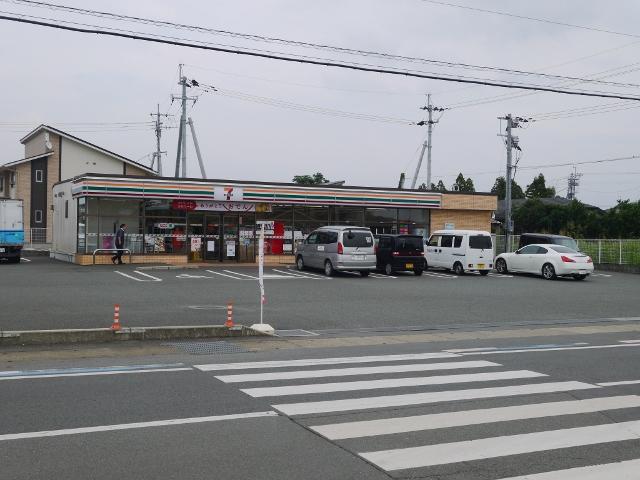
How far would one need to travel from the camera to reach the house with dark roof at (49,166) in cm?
4641

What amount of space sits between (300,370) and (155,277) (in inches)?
633

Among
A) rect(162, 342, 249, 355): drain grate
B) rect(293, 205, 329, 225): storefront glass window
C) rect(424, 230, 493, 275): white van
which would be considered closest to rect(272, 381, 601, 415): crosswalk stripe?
rect(162, 342, 249, 355): drain grate

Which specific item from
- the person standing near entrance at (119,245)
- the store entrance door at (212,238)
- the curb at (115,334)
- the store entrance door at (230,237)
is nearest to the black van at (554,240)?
the store entrance door at (230,237)

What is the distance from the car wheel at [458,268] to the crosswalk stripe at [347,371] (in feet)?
67.0

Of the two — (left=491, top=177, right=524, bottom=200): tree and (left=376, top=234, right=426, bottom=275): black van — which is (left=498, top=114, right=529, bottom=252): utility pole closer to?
(left=376, top=234, right=426, bottom=275): black van

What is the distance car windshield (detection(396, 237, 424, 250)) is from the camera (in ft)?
94.7

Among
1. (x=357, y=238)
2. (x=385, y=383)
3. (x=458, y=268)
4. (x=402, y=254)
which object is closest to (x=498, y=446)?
(x=385, y=383)

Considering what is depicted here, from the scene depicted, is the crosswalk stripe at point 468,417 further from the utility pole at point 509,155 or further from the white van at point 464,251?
the utility pole at point 509,155

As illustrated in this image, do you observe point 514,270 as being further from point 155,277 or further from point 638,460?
point 638,460

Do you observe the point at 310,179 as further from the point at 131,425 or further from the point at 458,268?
the point at 131,425

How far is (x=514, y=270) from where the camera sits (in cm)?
3105

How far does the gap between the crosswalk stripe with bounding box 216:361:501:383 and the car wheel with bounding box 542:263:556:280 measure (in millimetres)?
19646

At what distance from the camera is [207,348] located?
11.7 metres

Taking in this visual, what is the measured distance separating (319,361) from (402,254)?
1881cm
